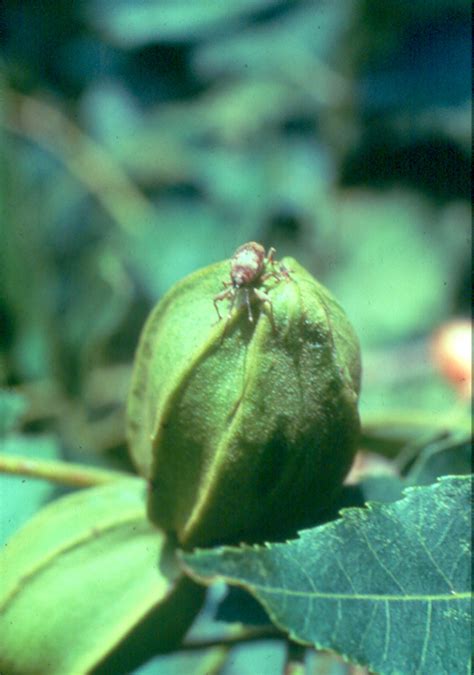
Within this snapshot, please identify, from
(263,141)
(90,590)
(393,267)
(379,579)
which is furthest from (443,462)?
(263,141)

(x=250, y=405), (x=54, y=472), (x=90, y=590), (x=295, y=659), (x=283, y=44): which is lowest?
(x=295, y=659)

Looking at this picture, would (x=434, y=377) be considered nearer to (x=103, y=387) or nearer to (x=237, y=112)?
(x=103, y=387)

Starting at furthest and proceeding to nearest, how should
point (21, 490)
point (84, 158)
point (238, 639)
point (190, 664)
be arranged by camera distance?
point (84, 158), point (190, 664), point (21, 490), point (238, 639)

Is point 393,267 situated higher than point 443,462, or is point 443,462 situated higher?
point 443,462

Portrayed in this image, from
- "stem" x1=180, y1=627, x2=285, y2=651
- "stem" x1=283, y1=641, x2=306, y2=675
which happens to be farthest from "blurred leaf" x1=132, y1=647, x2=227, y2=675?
"stem" x1=283, y1=641, x2=306, y2=675

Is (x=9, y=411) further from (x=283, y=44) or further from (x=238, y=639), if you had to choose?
(x=283, y=44)

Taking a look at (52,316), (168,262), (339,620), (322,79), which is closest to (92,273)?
(52,316)
